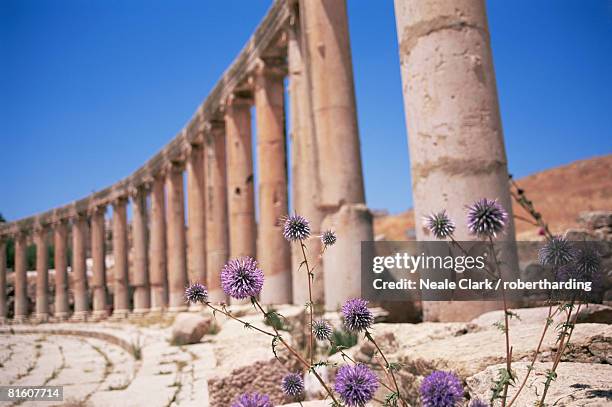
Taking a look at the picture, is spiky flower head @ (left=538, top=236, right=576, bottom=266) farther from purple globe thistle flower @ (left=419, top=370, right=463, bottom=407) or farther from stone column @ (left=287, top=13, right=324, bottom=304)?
stone column @ (left=287, top=13, right=324, bottom=304)

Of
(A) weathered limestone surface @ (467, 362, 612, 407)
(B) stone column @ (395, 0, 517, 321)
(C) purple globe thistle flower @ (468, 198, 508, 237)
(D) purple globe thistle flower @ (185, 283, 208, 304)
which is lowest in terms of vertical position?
(A) weathered limestone surface @ (467, 362, 612, 407)

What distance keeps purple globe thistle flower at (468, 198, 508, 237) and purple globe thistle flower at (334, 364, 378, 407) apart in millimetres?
930

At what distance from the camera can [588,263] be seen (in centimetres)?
277

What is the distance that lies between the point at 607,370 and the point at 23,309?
45387 millimetres

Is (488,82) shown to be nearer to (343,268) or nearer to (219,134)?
(343,268)

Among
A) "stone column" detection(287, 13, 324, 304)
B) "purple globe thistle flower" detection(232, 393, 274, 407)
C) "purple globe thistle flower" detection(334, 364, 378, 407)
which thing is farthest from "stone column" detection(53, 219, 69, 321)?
"purple globe thistle flower" detection(334, 364, 378, 407)

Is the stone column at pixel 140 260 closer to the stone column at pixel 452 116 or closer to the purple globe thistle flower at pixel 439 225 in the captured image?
the stone column at pixel 452 116

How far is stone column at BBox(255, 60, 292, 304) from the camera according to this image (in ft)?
57.5

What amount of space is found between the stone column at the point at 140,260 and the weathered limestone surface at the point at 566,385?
31.0 metres

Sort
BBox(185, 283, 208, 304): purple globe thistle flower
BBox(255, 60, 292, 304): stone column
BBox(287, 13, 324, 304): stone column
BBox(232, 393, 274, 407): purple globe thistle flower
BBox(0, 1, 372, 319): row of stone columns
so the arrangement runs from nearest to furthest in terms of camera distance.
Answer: BBox(232, 393, 274, 407): purple globe thistle flower, BBox(185, 283, 208, 304): purple globe thistle flower, BBox(0, 1, 372, 319): row of stone columns, BBox(287, 13, 324, 304): stone column, BBox(255, 60, 292, 304): stone column

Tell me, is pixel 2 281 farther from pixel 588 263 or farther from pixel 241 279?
pixel 588 263

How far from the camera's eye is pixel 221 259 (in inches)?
888

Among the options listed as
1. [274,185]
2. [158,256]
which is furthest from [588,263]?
[158,256]

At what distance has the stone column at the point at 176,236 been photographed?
91.7 feet
